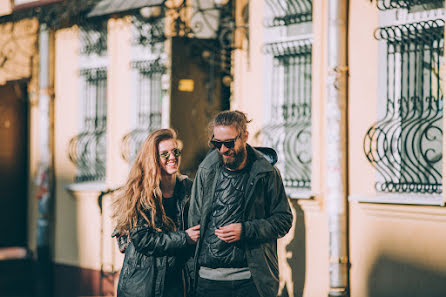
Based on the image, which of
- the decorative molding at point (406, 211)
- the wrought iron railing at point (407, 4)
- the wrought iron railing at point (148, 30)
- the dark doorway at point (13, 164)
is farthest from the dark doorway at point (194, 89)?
the dark doorway at point (13, 164)

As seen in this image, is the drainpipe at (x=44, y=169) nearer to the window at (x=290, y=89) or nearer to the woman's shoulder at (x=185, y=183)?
the window at (x=290, y=89)

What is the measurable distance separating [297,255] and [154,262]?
10.1ft

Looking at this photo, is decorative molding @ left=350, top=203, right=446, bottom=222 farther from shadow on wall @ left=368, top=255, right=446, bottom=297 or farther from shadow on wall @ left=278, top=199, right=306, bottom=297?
A: shadow on wall @ left=278, top=199, right=306, bottom=297

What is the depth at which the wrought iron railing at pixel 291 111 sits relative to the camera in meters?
7.76

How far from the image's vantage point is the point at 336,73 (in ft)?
22.8

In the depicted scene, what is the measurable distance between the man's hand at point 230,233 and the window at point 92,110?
19.8ft

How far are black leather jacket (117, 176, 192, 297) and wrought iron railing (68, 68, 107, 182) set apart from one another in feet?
18.3

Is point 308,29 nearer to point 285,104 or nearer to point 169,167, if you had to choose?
point 285,104

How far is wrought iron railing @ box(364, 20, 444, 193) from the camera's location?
6.57 meters

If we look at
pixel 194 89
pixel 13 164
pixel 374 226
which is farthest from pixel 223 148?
pixel 13 164

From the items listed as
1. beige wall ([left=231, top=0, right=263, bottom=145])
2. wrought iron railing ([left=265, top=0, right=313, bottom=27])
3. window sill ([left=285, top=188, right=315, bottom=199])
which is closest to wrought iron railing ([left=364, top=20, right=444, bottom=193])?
window sill ([left=285, top=188, right=315, bottom=199])

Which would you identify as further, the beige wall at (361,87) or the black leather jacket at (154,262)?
the beige wall at (361,87)

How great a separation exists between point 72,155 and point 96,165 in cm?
48

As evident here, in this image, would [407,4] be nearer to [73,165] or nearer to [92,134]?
[92,134]
